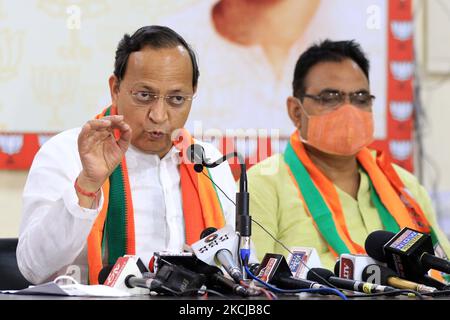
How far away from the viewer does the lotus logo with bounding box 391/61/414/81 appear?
3408 millimetres

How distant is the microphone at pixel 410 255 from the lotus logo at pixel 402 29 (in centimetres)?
192

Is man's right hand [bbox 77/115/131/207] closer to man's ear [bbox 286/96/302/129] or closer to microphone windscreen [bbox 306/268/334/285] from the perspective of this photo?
microphone windscreen [bbox 306/268/334/285]

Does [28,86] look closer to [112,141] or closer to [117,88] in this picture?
[117,88]

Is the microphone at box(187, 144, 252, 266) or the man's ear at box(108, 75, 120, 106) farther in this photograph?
the man's ear at box(108, 75, 120, 106)

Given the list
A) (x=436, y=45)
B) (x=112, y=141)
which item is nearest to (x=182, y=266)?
(x=112, y=141)

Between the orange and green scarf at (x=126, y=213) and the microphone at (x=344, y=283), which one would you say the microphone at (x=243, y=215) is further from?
the orange and green scarf at (x=126, y=213)

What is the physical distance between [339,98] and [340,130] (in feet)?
0.42

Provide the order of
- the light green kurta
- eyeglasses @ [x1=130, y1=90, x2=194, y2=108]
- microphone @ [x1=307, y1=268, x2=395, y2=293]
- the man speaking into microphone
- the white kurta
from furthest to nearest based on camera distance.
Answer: the light green kurta < eyeglasses @ [x1=130, y1=90, x2=194, y2=108] < the man speaking into microphone < the white kurta < microphone @ [x1=307, y1=268, x2=395, y2=293]

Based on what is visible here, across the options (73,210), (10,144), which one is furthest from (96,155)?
(10,144)

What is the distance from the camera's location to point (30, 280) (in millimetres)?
2059

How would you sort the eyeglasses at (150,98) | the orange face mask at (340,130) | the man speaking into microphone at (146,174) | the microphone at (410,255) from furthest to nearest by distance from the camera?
the orange face mask at (340,130) < the eyeglasses at (150,98) < the man speaking into microphone at (146,174) < the microphone at (410,255)

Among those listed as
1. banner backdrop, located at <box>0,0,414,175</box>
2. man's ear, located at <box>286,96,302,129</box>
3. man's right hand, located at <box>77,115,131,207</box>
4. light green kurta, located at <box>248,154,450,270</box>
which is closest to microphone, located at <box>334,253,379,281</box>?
man's right hand, located at <box>77,115,131,207</box>

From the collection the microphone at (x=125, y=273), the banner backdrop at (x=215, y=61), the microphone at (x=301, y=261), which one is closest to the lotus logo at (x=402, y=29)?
the banner backdrop at (x=215, y=61)

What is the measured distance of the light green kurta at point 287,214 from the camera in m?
2.63
